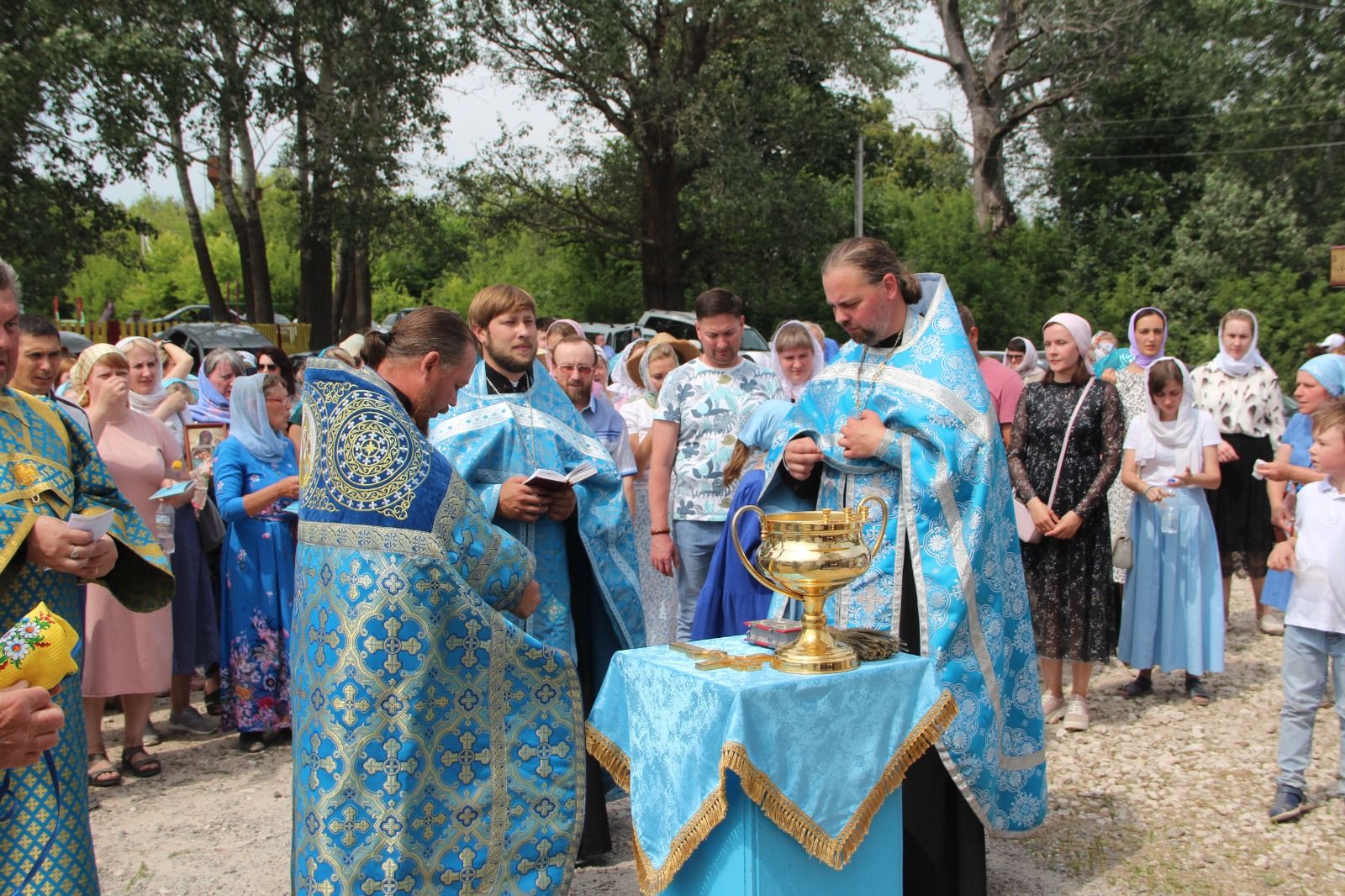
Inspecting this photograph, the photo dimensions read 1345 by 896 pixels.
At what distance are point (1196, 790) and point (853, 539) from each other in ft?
10.2

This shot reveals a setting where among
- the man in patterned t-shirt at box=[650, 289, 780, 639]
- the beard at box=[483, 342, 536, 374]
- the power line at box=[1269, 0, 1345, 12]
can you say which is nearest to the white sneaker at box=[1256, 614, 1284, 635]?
the man in patterned t-shirt at box=[650, 289, 780, 639]

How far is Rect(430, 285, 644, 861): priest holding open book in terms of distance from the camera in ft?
14.8

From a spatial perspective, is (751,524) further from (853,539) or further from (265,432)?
(265,432)

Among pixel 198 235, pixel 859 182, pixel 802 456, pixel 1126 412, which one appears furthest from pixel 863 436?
pixel 198 235

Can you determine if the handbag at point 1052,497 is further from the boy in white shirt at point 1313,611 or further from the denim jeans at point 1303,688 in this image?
the denim jeans at point 1303,688

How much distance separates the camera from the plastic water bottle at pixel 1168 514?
6996 mm

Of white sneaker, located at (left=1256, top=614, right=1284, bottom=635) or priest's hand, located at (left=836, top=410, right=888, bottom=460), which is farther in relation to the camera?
white sneaker, located at (left=1256, top=614, right=1284, bottom=635)

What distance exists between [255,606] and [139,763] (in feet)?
3.04

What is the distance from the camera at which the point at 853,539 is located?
3201 millimetres

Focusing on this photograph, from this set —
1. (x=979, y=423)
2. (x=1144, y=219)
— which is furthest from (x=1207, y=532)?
(x=1144, y=219)

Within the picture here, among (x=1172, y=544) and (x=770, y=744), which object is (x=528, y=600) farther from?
(x=1172, y=544)

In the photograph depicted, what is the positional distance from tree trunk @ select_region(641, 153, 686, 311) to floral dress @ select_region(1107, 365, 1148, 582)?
1858cm

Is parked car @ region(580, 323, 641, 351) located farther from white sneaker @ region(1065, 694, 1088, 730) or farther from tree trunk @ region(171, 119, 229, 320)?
white sneaker @ region(1065, 694, 1088, 730)

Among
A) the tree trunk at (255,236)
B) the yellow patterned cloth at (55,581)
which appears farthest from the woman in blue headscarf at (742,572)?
the tree trunk at (255,236)
